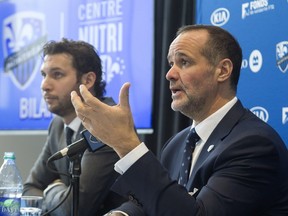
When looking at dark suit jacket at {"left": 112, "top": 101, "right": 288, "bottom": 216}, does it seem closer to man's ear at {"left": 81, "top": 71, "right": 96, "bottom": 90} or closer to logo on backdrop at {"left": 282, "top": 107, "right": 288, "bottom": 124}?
logo on backdrop at {"left": 282, "top": 107, "right": 288, "bottom": 124}

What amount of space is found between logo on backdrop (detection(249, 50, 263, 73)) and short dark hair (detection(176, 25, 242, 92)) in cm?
56

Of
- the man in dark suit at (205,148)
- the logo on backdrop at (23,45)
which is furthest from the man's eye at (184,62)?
the logo on backdrop at (23,45)

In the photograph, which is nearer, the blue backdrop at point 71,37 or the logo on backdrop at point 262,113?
the logo on backdrop at point 262,113

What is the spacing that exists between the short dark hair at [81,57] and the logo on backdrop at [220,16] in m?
0.72

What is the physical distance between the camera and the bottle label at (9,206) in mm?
2012

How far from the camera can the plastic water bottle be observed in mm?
2018

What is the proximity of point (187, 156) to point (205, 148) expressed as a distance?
115 millimetres

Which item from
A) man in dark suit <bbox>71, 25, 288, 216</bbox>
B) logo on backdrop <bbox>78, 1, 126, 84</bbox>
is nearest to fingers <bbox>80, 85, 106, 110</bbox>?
man in dark suit <bbox>71, 25, 288, 216</bbox>

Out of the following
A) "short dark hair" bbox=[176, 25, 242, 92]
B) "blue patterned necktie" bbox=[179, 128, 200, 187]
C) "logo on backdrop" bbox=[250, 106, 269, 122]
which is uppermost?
"short dark hair" bbox=[176, 25, 242, 92]

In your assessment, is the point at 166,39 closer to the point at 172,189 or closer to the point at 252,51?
the point at 252,51

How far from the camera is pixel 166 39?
11.7ft

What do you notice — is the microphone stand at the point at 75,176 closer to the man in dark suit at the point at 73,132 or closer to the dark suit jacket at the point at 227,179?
the dark suit jacket at the point at 227,179

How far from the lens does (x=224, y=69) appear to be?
2.28 meters

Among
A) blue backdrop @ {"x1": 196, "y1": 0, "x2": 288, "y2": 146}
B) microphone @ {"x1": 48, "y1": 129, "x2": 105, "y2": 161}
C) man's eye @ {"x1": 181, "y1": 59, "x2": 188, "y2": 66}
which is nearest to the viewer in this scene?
microphone @ {"x1": 48, "y1": 129, "x2": 105, "y2": 161}
